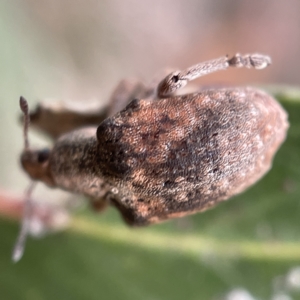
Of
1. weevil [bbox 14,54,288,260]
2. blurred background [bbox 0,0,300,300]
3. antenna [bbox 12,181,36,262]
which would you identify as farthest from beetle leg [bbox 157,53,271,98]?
antenna [bbox 12,181,36,262]

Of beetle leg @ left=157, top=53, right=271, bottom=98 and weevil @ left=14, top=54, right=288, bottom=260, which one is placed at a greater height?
beetle leg @ left=157, top=53, right=271, bottom=98

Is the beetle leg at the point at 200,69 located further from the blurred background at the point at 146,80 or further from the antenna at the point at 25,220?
the antenna at the point at 25,220

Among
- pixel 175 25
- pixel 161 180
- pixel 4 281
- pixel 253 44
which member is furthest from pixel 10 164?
pixel 253 44

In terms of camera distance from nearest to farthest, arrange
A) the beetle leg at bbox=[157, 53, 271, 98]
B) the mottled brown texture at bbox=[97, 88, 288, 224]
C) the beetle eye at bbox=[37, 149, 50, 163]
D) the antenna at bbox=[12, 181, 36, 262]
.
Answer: the mottled brown texture at bbox=[97, 88, 288, 224]
the beetle leg at bbox=[157, 53, 271, 98]
the beetle eye at bbox=[37, 149, 50, 163]
the antenna at bbox=[12, 181, 36, 262]

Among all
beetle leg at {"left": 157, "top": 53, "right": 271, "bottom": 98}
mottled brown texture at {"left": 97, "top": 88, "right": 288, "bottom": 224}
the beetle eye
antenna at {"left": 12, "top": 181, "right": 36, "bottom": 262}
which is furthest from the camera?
antenna at {"left": 12, "top": 181, "right": 36, "bottom": 262}

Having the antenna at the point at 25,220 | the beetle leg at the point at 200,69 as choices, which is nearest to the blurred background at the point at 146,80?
the antenna at the point at 25,220

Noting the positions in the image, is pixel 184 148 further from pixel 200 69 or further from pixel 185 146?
pixel 200 69

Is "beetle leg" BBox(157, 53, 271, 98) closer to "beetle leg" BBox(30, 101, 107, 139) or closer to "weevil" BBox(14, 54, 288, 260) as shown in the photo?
"weevil" BBox(14, 54, 288, 260)
